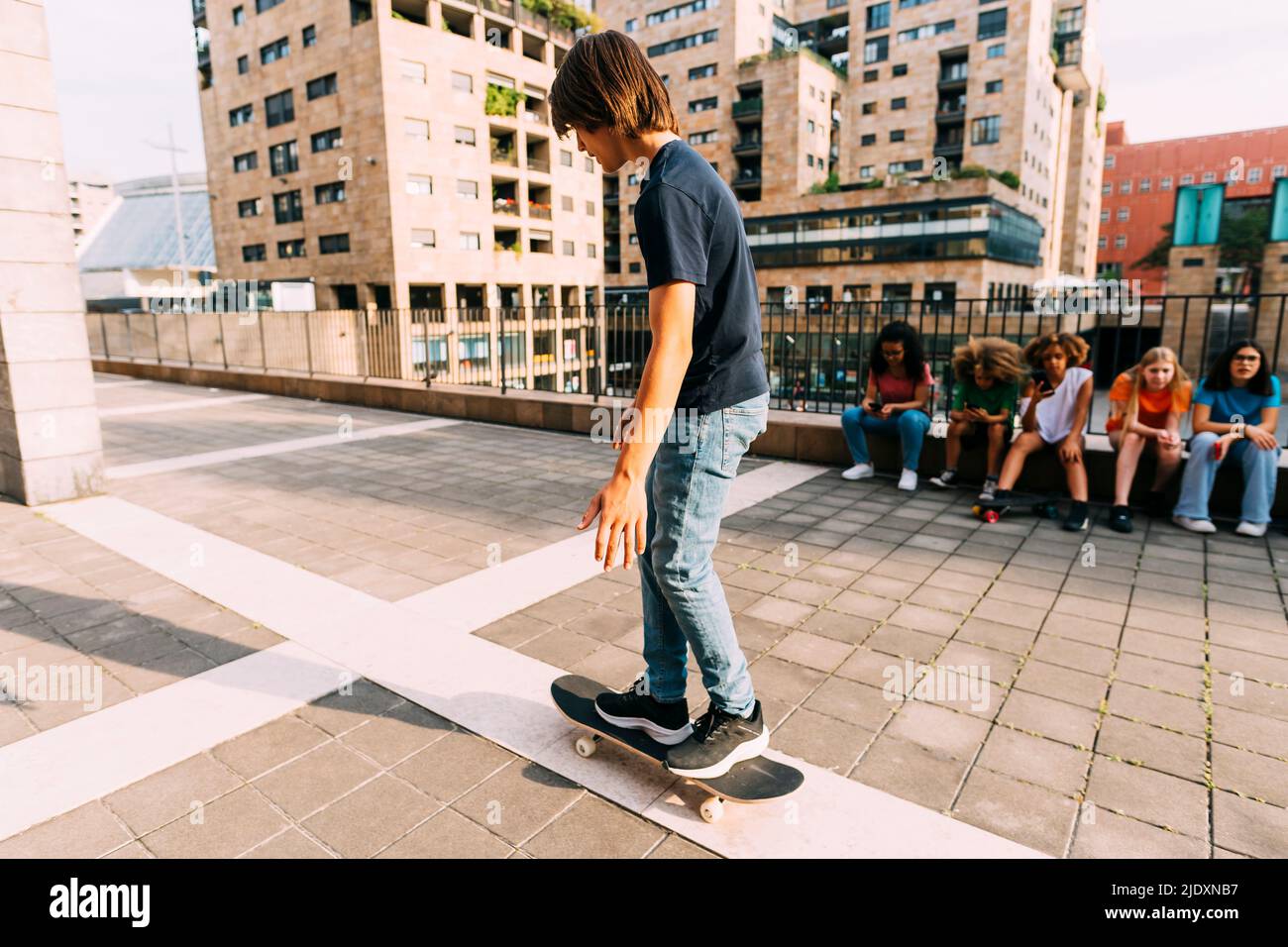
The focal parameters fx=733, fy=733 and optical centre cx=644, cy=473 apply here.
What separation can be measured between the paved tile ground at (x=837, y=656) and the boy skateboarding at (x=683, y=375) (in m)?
0.60

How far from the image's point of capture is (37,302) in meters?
6.20

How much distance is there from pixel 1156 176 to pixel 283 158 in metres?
94.6

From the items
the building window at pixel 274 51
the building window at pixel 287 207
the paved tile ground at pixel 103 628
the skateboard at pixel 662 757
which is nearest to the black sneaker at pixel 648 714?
the skateboard at pixel 662 757

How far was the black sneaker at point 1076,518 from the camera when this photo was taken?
219 inches

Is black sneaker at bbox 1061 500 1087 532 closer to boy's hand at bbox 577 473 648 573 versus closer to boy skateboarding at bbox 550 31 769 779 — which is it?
boy skateboarding at bbox 550 31 769 779

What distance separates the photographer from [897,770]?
105 inches

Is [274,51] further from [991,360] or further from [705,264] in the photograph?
[705,264]

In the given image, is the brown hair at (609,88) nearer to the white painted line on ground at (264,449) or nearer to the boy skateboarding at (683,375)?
the boy skateboarding at (683,375)

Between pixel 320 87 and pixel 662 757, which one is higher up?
pixel 320 87

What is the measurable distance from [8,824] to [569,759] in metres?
1.82

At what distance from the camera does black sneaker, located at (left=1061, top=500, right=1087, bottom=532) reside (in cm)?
556

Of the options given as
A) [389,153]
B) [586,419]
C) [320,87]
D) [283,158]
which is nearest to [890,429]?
[586,419]

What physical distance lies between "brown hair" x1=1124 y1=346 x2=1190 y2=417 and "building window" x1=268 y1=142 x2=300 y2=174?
1860 inches
